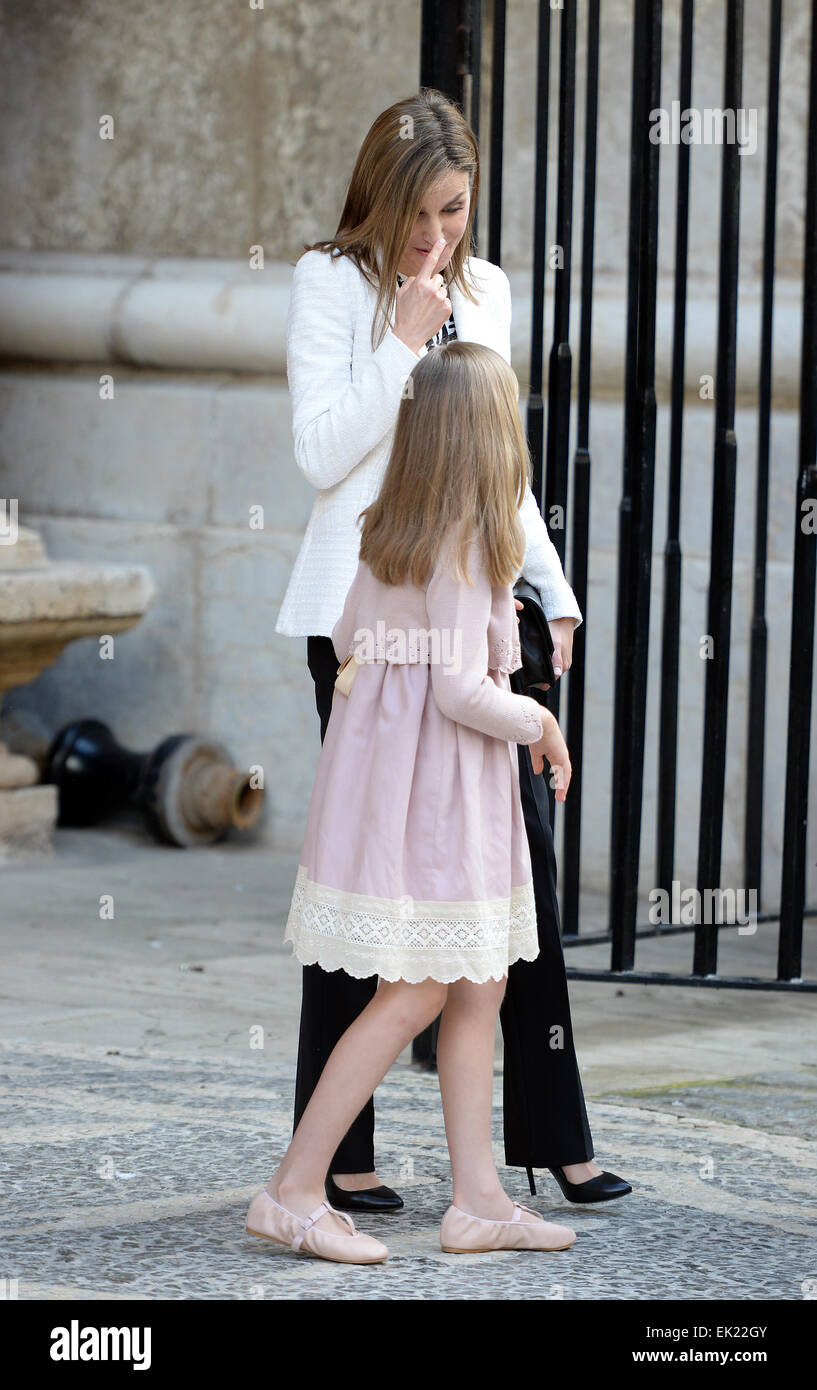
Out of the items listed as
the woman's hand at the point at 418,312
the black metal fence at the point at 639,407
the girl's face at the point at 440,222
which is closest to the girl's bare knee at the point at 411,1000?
the woman's hand at the point at 418,312

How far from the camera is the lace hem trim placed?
2.76 metres

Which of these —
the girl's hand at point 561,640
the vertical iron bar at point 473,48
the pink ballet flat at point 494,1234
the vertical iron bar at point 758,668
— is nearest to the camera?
the pink ballet flat at point 494,1234

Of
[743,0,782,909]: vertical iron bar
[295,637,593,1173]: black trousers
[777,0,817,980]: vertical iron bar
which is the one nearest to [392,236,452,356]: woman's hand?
[295,637,593,1173]: black trousers

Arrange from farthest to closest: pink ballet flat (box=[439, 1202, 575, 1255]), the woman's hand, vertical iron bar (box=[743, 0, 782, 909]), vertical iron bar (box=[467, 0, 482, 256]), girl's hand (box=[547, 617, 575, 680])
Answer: vertical iron bar (box=[743, 0, 782, 909])
vertical iron bar (box=[467, 0, 482, 256])
girl's hand (box=[547, 617, 575, 680])
the woman's hand
pink ballet flat (box=[439, 1202, 575, 1255])

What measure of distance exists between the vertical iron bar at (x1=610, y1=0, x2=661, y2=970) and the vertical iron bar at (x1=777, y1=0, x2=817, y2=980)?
30 centimetres

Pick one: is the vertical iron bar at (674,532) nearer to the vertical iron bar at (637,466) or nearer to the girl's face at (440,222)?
the vertical iron bar at (637,466)

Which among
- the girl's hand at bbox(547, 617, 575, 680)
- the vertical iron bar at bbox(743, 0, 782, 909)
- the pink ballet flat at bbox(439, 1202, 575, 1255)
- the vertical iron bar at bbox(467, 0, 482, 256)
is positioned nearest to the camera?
the pink ballet flat at bbox(439, 1202, 575, 1255)

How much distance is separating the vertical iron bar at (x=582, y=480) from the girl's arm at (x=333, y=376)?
3.69 feet

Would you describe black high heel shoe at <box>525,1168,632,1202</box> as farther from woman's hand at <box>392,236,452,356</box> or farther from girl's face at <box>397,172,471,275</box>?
girl's face at <box>397,172,471,275</box>

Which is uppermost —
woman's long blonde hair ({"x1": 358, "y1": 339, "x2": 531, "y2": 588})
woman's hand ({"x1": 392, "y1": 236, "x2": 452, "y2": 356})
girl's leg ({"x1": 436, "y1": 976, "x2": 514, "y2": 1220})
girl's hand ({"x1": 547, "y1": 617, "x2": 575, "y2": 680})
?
woman's hand ({"x1": 392, "y1": 236, "x2": 452, "y2": 356})

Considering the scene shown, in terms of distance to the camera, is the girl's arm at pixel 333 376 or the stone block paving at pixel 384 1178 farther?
the girl's arm at pixel 333 376

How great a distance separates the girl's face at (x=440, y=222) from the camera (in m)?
3.05
